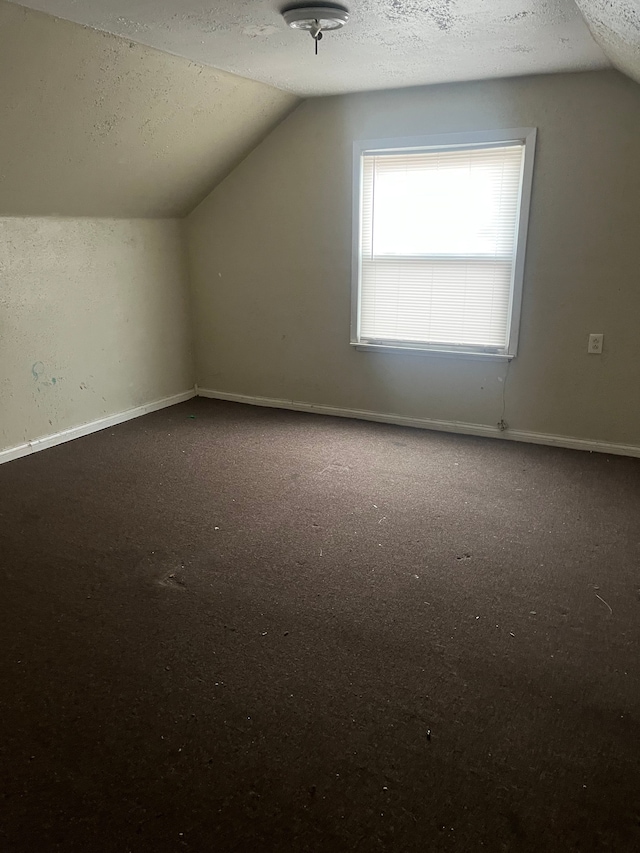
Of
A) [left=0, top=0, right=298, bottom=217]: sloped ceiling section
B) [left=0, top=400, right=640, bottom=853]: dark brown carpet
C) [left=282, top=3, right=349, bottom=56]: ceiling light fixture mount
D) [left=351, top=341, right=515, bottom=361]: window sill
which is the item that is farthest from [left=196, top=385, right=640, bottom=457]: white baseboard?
[left=282, top=3, right=349, bottom=56]: ceiling light fixture mount

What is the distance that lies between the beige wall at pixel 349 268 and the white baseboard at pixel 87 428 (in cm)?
36

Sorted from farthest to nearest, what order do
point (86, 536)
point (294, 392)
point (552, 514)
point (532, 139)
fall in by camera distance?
point (294, 392) → point (532, 139) → point (552, 514) → point (86, 536)

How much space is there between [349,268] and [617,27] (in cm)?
225

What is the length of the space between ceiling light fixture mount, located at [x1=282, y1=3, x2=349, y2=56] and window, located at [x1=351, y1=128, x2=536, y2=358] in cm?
139

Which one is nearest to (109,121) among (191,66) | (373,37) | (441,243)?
(191,66)

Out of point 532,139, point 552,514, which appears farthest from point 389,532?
point 532,139

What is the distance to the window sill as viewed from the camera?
3932 mm

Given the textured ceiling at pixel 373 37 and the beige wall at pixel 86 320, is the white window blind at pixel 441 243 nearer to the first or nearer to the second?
the textured ceiling at pixel 373 37

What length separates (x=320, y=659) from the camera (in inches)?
79.4

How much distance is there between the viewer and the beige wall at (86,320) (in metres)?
3.65

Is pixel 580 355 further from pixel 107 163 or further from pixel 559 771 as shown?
pixel 107 163

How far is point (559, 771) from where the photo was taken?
1.60m

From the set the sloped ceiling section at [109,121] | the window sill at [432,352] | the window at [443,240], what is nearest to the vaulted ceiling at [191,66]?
the sloped ceiling section at [109,121]

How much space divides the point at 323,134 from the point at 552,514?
2.86 meters
